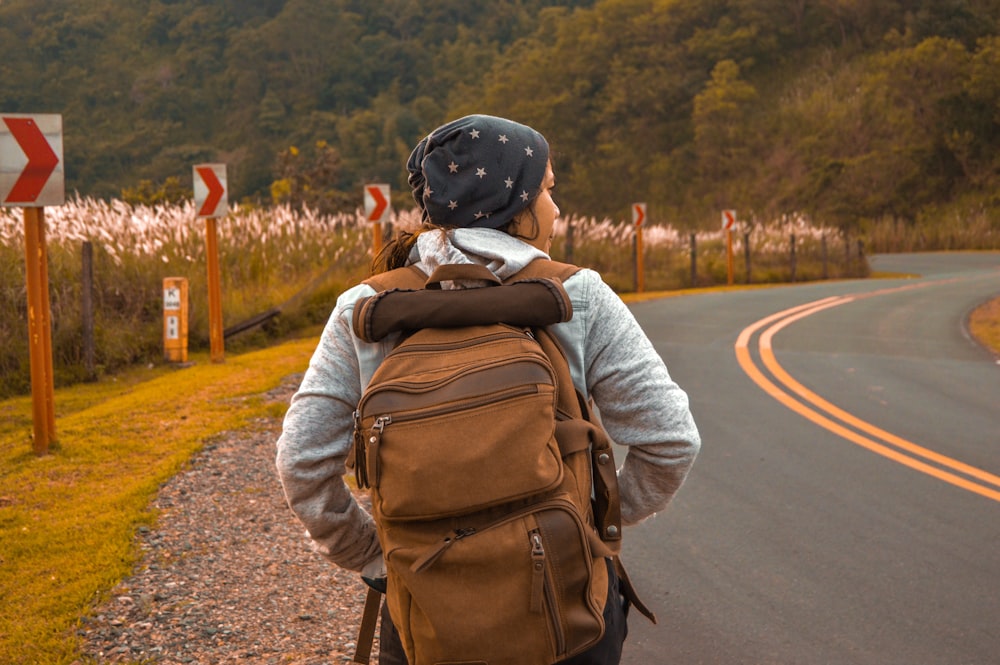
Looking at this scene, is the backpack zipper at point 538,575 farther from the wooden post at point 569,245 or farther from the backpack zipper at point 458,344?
the wooden post at point 569,245

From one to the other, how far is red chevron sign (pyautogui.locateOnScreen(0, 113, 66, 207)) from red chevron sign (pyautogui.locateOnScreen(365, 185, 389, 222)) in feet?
24.0

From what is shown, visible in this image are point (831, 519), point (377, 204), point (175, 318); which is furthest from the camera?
point (377, 204)

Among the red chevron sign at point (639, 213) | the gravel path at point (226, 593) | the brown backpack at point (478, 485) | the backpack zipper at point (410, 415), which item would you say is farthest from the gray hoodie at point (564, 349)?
the red chevron sign at point (639, 213)

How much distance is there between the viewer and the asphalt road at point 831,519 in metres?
4.34

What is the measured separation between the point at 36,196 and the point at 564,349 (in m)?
5.93

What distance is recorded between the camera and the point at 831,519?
5910 millimetres

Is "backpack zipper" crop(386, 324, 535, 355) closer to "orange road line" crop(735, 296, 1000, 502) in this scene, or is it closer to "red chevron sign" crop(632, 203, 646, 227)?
"orange road line" crop(735, 296, 1000, 502)

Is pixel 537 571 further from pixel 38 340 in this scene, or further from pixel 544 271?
pixel 38 340

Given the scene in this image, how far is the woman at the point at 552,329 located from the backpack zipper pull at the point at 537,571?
0.86 feet

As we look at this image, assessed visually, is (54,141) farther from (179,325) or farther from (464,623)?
(464,623)

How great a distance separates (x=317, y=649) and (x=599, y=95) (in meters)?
72.8

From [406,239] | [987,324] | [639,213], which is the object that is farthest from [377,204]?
[406,239]

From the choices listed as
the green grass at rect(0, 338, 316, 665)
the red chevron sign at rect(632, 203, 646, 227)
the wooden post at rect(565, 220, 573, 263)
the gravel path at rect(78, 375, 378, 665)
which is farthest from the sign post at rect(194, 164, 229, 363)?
the red chevron sign at rect(632, 203, 646, 227)

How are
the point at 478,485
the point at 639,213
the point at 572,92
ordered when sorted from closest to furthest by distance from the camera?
the point at 478,485 < the point at 639,213 < the point at 572,92
